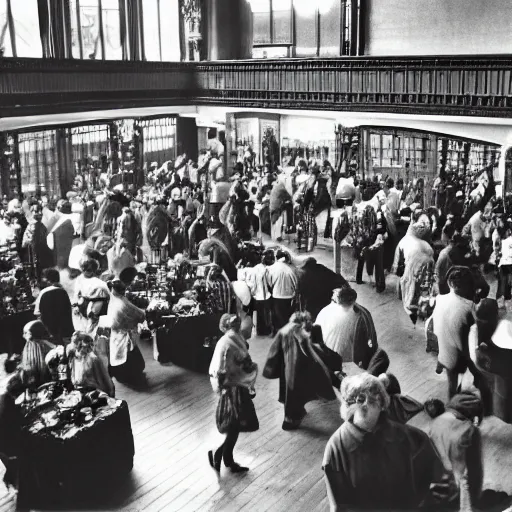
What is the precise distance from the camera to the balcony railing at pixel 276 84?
16.2 m

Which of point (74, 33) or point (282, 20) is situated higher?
point (282, 20)

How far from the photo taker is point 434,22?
20016mm

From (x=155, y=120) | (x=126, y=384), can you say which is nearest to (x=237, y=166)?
(x=155, y=120)

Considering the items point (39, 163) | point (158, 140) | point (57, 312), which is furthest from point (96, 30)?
point (57, 312)

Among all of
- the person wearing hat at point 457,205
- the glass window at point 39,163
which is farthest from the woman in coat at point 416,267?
the glass window at point 39,163

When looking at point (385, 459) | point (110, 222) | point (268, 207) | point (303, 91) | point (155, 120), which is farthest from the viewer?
point (155, 120)

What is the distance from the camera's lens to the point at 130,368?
1094 centimetres

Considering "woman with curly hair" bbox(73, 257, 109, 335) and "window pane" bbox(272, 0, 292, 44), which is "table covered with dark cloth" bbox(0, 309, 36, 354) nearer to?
"woman with curly hair" bbox(73, 257, 109, 335)

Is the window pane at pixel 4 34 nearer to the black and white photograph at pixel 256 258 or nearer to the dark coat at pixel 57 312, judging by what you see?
the black and white photograph at pixel 256 258

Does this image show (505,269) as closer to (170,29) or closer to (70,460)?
(70,460)

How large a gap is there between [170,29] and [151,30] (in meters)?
0.74

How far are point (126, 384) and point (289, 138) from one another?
12782mm

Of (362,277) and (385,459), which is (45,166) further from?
(385,459)

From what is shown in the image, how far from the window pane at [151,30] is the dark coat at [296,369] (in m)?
18.3
